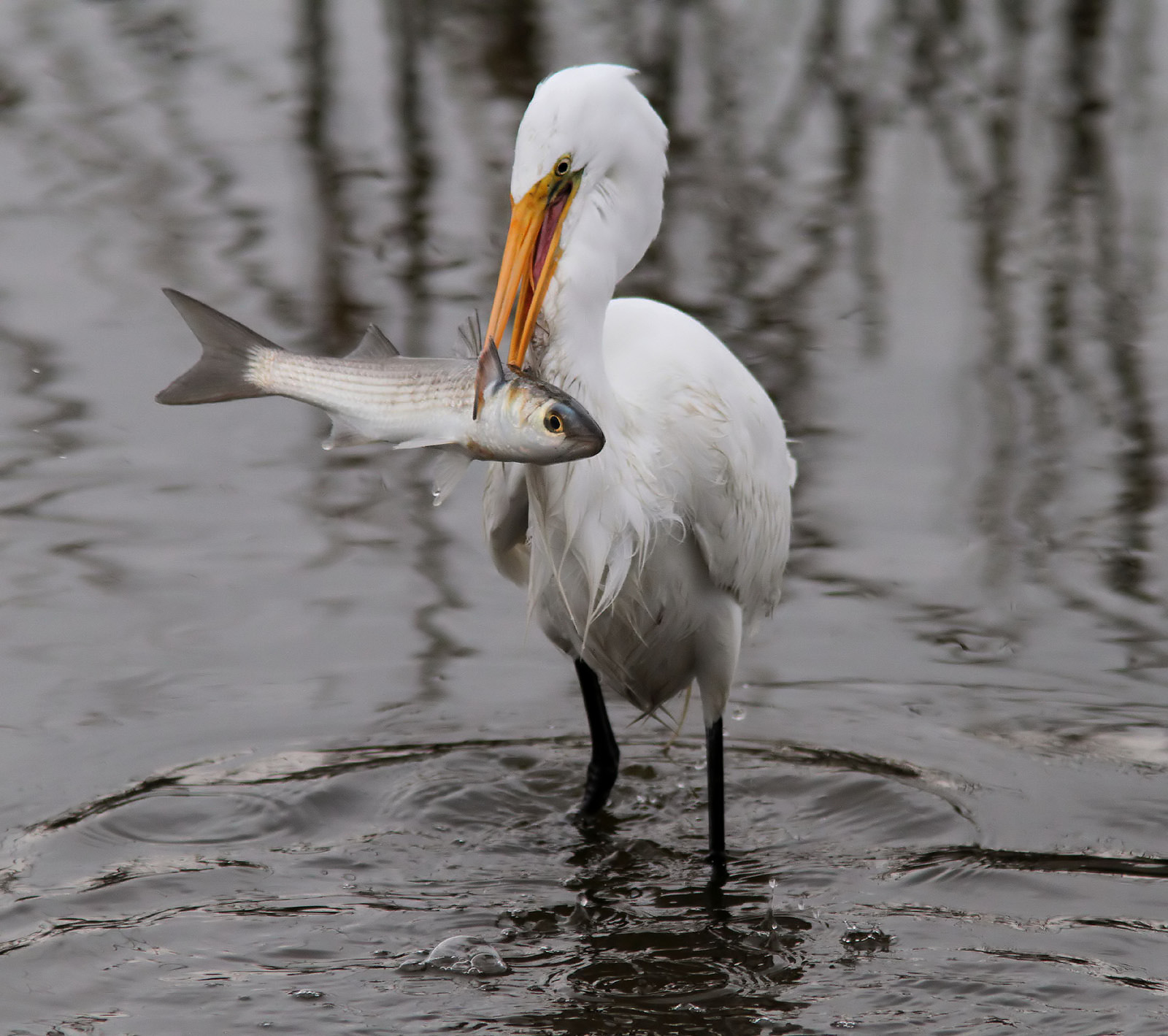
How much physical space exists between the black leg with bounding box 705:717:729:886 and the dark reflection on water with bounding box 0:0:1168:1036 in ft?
0.26

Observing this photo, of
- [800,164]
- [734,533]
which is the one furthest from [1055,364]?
[734,533]

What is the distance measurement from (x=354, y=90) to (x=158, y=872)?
6.44m

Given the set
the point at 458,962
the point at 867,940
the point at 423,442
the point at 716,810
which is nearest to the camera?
the point at 423,442

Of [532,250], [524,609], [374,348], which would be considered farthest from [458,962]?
[524,609]

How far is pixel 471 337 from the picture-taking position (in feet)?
9.91

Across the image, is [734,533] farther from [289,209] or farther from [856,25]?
[856,25]

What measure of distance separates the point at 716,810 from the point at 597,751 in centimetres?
38

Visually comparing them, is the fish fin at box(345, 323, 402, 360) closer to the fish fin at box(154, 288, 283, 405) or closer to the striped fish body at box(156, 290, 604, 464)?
the striped fish body at box(156, 290, 604, 464)

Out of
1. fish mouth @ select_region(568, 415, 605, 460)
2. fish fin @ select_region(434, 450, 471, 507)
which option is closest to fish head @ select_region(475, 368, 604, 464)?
fish mouth @ select_region(568, 415, 605, 460)

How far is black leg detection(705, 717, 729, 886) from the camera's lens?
13.3 ft

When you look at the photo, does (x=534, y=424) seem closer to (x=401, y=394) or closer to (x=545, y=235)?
(x=401, y=394)

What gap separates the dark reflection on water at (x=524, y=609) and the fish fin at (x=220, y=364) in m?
1.19

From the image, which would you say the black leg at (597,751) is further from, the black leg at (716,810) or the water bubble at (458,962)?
the water bubble at (458,962)

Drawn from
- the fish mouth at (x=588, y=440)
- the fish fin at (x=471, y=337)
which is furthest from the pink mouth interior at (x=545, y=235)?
the fish mouth at (x=588, y=440)
